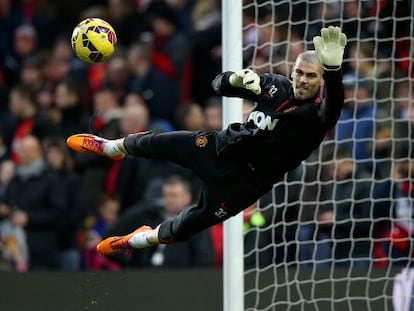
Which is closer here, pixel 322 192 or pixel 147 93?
pixel 322 192

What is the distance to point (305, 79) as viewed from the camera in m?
8.58

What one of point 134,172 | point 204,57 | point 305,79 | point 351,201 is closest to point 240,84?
point 305,79

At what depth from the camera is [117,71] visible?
13617 millimetres

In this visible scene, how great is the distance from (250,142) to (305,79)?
0.58m

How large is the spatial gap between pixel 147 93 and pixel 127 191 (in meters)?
1.48

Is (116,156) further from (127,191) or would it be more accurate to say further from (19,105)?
(19,105)

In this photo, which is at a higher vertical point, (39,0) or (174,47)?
(39,0)

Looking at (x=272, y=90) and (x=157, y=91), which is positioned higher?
(x=157, y=91)

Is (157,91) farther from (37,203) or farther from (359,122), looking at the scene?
(359,122)

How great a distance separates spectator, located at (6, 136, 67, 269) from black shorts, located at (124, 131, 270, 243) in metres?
3.12

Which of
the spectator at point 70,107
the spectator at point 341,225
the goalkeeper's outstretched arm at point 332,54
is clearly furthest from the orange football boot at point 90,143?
the spectator at point 70,107

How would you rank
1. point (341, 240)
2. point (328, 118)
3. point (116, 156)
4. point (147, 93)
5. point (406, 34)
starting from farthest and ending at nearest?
point (147, 93)
point (406, 34)
point (341, 240)
point (116, 156)
point (328, 118)

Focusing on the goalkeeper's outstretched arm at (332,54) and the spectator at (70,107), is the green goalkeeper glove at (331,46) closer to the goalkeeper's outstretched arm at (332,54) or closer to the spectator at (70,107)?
the goalkeeper's outstretched arm at (332,54)

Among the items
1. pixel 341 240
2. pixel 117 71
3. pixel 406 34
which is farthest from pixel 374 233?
pixel 117 71
